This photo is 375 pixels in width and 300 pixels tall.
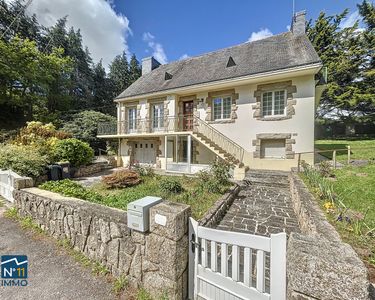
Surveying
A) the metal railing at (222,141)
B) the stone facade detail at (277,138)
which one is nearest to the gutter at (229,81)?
the metal railing at (222,141)

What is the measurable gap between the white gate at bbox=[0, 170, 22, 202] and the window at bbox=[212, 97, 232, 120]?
9883mm

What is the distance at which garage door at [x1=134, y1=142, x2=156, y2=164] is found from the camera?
14.1 meters

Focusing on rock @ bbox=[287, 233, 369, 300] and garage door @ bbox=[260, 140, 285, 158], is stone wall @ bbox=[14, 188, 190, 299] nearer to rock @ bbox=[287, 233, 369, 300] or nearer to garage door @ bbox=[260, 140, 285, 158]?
rock @ bbox=[287, 233, 369, 300]

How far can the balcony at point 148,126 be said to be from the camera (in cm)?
1245

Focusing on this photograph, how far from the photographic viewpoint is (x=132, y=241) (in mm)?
2488

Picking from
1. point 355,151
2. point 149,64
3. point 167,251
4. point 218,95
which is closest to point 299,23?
point 218,95

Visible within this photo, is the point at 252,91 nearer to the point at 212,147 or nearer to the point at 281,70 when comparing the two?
the point at 281,70

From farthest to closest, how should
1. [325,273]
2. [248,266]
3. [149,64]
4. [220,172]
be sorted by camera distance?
[149,64], [220,172], [248,266], [325,273]

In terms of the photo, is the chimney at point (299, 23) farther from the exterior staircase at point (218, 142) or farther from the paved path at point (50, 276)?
the paved path at point (50, 276)

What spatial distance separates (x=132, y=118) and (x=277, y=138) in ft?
35.5

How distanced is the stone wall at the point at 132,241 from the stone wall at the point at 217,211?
1511 millimetres

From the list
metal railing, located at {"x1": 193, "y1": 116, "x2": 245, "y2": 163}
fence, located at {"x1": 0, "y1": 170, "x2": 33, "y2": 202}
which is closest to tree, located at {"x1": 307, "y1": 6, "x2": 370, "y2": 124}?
metal railing, located at {"x1": 193, "y1": 116, "x2": 245, "y2": 163}

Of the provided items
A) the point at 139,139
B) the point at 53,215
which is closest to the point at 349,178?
the point at 53,215

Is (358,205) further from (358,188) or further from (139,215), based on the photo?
(139,215)
